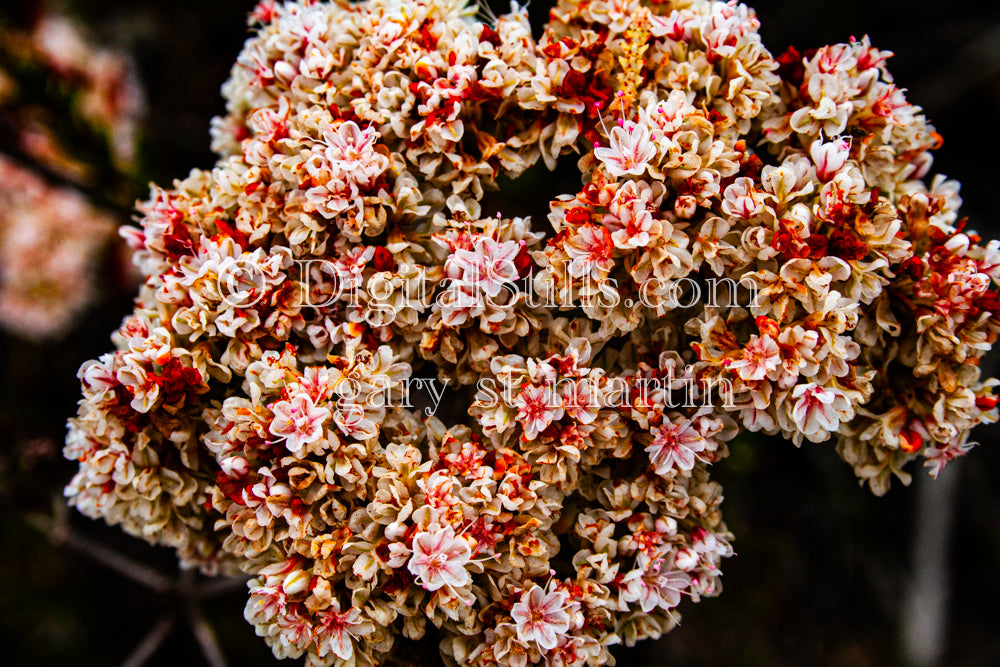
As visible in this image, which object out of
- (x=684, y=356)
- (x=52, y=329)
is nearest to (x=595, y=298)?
(x=684, y=356)

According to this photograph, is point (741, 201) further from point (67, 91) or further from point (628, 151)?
point (67, 91)

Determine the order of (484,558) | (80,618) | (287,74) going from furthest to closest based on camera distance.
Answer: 1. (80,618)
2. (287,74)
3. (484,558)

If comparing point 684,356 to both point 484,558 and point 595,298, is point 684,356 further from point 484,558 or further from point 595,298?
point 484,558

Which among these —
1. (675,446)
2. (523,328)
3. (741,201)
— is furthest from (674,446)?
(741,201)

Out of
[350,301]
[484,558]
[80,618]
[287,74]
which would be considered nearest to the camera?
→ [484,558]

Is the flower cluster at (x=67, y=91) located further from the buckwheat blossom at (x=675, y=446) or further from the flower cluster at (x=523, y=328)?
the buckwheat blossom at (x=675, y=446)

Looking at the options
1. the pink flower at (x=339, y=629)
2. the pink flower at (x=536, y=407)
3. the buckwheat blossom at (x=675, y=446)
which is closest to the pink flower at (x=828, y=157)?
the buckwheat blossom at (x=675, y=446)
